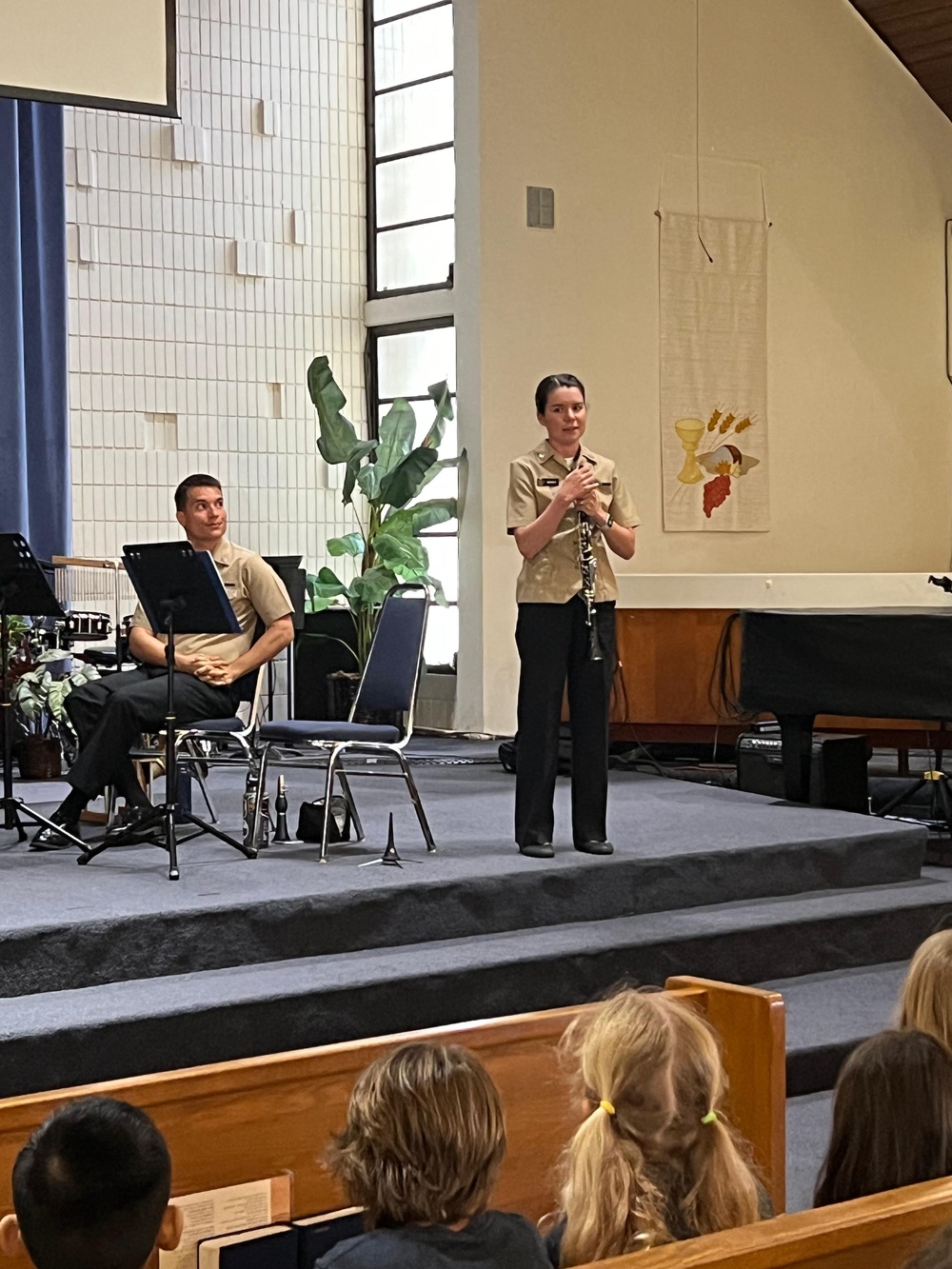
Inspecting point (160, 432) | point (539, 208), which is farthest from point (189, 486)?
point (539, 208)

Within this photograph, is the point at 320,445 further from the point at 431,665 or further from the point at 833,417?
the point at 833,417

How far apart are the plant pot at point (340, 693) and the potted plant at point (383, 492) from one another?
7 cm

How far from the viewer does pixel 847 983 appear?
4801 millimetres

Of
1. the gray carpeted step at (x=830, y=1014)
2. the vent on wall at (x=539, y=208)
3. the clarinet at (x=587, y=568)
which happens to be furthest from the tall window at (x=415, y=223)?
the gray carpeted step at (x=830, y=1014)

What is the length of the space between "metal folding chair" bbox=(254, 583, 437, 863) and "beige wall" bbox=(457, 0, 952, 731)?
3.47 m

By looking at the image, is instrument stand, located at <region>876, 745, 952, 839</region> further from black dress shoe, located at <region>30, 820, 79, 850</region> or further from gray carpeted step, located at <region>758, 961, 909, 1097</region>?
black dress shoe, located at <region>30, 820, 79, 850</region>

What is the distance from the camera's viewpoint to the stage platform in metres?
3.83

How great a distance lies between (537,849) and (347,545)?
13.8ft

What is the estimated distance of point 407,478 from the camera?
873 cm

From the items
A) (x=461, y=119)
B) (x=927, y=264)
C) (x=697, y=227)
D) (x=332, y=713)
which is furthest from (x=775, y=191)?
(x=332, y=713)

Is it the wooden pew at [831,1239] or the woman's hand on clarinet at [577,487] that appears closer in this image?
the wooden pew at [831,1239]

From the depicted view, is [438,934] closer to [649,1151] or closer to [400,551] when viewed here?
[649,1151]

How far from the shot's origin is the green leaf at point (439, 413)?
8.73 metres

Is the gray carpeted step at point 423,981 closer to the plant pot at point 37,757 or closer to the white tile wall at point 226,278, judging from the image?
the plant pot at point 37,757
